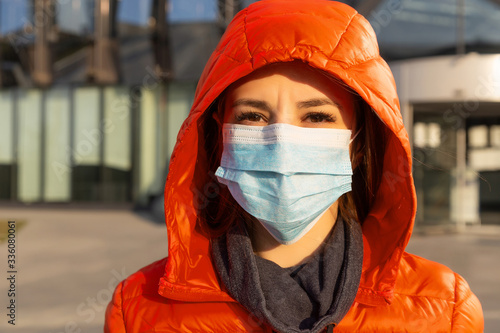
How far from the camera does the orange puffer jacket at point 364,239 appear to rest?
1.53 metres

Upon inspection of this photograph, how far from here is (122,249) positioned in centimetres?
791

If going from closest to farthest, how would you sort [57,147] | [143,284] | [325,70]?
[325,70], [143,284], [57,147]

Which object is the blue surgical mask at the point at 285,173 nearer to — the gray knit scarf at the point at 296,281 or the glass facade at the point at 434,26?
the gray knit scarf at the point at 296,281

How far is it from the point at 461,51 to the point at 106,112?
9.33 m

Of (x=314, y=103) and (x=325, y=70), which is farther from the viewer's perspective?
(x=314, y=103)

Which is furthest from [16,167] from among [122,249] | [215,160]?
[215,160]

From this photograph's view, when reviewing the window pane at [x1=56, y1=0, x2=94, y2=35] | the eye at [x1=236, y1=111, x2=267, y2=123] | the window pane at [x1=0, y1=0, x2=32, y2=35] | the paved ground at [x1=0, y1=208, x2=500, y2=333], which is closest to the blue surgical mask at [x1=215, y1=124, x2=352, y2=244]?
the eye at [x1=236, y1=111, x2=267, y2=123]

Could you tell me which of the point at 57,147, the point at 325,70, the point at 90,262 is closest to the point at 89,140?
the point at 57,147

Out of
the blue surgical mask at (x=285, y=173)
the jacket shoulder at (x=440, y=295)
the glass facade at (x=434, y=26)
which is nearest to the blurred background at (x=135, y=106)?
the glass facade at (x=434, y=26)

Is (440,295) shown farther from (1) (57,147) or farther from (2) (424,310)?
(1) (57,147)

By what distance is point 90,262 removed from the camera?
22.6ft

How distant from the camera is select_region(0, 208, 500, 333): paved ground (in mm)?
4645

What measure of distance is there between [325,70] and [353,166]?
469 mm

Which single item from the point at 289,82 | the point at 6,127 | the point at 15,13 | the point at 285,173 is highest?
the point at 15,13
